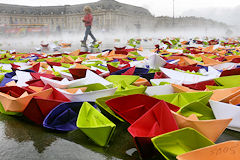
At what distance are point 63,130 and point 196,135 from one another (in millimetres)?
438

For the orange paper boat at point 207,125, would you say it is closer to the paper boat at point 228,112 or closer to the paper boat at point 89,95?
the paper boat at point 228,112

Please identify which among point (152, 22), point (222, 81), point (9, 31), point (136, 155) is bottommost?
point (136, 155)

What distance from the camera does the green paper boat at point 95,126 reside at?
0.66m

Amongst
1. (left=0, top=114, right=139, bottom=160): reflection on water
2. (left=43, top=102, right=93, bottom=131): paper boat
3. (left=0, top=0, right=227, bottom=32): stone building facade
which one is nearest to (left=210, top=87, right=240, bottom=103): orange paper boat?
(left=0, top=114, right=139, bottom=160): reflection on water

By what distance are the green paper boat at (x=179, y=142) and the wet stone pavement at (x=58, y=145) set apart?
11 cm

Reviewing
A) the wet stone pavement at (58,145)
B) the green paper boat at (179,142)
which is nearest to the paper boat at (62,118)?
the wet stone pavement at (58,145)

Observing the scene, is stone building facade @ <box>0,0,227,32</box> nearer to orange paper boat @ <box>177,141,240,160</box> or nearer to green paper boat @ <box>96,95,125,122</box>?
green paper boat @ <box>96,95,125,122</box>

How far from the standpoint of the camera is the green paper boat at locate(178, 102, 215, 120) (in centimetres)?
85

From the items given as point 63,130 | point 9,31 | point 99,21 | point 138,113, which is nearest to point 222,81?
point 138,113

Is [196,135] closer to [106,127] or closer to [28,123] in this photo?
[106,127]

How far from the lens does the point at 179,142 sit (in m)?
0.59

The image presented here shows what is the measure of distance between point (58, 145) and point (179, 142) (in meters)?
0.36

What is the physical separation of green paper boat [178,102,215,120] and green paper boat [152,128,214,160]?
255mm

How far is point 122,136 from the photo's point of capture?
0.77m
